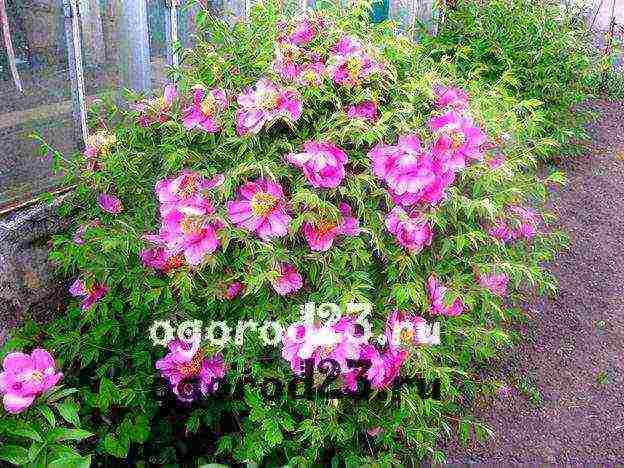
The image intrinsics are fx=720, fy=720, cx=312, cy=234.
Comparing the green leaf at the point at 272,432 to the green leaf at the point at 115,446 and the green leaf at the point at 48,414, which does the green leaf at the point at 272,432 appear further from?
the green leaf at the point at 48,414

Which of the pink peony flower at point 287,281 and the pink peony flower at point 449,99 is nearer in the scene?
the pink peony flower at point 287,281

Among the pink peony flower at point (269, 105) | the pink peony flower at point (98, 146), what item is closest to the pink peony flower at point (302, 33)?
the pink peony flower at point (269, 105)

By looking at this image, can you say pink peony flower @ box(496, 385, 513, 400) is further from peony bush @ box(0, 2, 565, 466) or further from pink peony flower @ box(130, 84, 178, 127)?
pink peony flower @ box(130, 84, 178, 127)

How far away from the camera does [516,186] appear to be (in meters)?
2.34

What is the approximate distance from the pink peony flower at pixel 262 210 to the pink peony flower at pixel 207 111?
256 mm

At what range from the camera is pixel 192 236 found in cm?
189

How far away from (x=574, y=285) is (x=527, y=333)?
0.53 metres

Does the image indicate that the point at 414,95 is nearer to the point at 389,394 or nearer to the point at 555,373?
the point at 389,394

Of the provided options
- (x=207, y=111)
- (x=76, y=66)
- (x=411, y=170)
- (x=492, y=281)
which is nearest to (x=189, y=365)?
(x=207, y=111)

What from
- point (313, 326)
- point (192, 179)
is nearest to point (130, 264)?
point (192, 179)

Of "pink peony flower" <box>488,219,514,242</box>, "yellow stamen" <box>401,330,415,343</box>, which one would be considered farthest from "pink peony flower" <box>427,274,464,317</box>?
"pink peony flower" <box>488,219,514,242</box>

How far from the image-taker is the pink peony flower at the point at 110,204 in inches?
88.4

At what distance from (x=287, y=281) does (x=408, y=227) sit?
36 centimetres

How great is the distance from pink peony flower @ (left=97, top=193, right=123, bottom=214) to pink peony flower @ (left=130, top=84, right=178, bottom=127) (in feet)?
0.85
